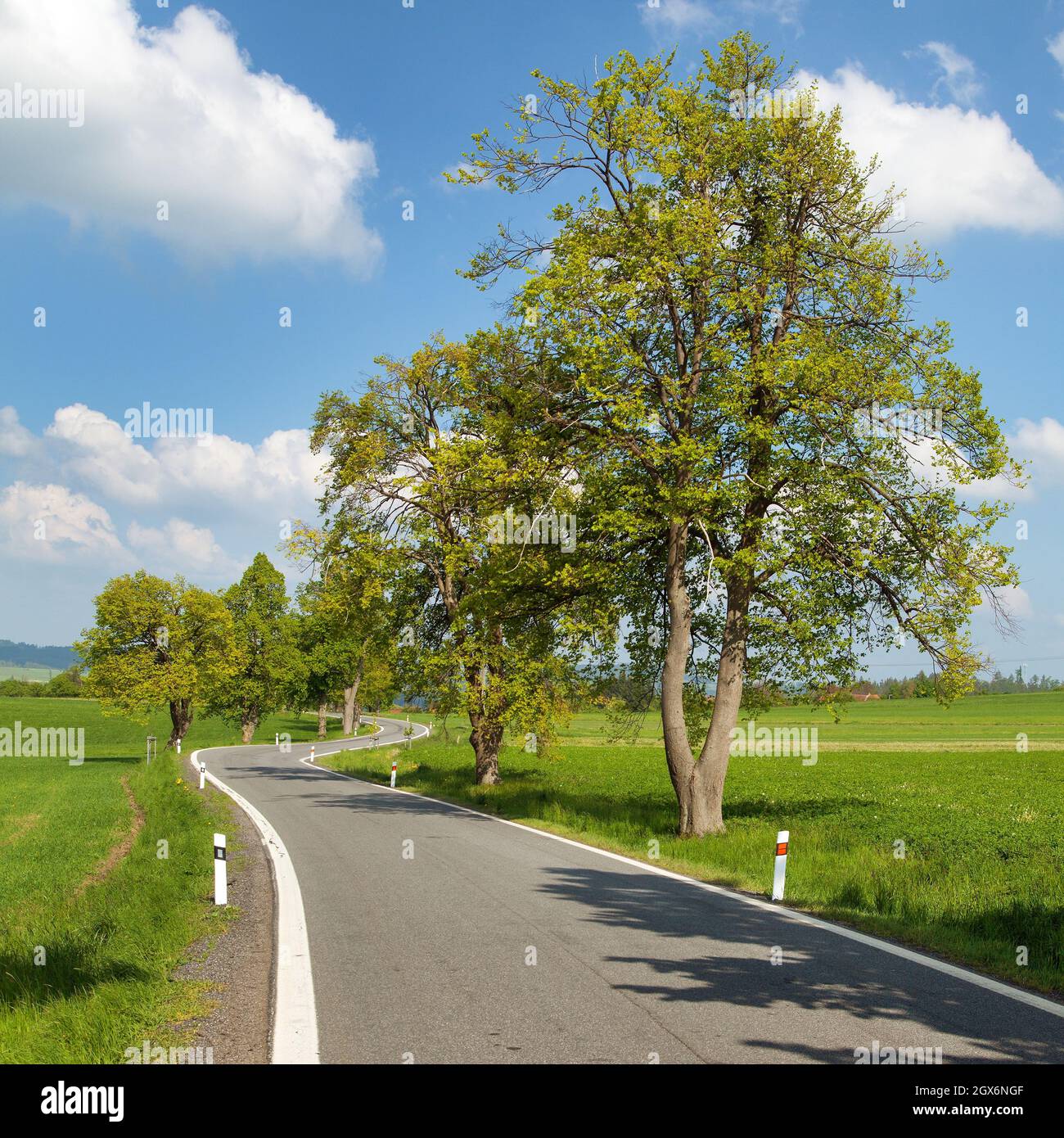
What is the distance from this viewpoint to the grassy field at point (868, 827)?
892 centimetres

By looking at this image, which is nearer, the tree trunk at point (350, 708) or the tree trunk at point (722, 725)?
the tree trunk at point (722, 725)

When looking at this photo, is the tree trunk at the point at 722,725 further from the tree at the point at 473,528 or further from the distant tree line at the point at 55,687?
the distant tree line at the point at 55,687

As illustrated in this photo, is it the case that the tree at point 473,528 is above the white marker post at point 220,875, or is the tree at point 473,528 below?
above

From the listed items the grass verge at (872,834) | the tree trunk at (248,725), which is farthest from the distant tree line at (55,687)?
the grass verge at (872,834)

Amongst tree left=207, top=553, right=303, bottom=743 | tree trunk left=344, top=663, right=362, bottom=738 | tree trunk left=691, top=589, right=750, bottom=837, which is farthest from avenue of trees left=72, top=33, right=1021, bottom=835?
tree trunk left=344, top=663, right=362, bottom=738

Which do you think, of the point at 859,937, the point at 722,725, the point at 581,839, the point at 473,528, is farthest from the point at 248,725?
the point at 859,937

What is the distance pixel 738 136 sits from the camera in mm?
15461

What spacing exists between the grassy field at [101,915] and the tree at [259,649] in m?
29.3

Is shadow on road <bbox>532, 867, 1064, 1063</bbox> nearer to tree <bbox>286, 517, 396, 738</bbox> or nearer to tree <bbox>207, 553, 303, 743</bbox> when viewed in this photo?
tree <bbox>286, 517, 396, 738</bbox>

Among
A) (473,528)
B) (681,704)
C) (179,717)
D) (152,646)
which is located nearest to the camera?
(681,704)

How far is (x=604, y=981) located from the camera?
6.47 metres

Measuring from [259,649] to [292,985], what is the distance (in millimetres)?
57163

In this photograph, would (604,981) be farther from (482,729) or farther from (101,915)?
(482,729)
